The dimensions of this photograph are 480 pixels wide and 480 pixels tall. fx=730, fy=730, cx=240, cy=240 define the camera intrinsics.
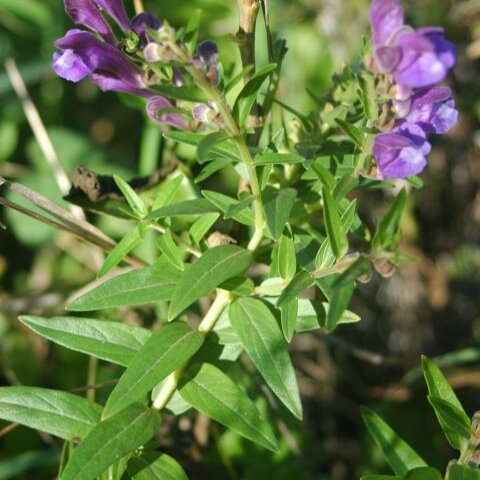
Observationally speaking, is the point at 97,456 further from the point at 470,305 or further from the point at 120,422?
the point at 470,305

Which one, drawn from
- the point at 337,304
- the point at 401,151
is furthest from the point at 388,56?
the point at 337,304

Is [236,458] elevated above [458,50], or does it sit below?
below

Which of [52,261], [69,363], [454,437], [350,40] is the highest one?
[350,40]

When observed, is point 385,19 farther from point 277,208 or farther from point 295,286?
point 295,286

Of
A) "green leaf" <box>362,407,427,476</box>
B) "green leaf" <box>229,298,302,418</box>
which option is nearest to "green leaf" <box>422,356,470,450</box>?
"green leaf" <box>362,407,427,476</box>

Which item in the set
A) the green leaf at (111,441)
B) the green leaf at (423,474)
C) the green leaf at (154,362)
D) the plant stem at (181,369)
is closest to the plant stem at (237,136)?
the plant stem at (181,369)

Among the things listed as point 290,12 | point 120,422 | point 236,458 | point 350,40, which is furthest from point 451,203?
point 120,422

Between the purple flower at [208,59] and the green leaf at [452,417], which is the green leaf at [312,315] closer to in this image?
the green leaf at [452,417]

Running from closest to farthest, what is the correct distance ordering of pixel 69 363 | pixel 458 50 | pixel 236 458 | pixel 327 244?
pixel 327 244
pixel 236 458
pixel 69 363
pixel 458 50
